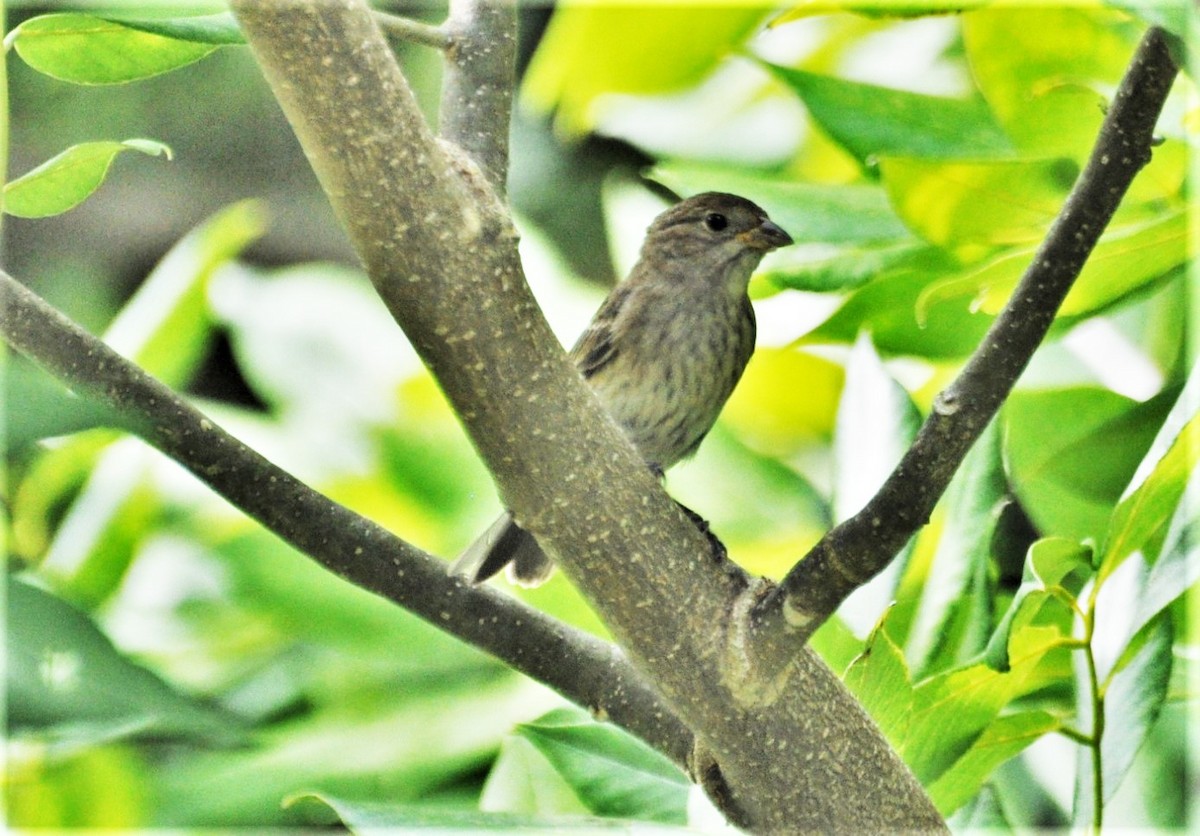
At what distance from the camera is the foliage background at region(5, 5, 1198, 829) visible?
94 cm

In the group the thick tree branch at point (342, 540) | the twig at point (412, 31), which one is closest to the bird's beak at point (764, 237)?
the twig at point (412, 31)

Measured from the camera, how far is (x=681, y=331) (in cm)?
172

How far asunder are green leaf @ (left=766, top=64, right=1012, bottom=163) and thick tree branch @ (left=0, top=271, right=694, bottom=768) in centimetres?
47

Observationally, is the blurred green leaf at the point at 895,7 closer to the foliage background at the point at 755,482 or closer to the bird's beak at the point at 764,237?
the foliage background at the point at 755,482

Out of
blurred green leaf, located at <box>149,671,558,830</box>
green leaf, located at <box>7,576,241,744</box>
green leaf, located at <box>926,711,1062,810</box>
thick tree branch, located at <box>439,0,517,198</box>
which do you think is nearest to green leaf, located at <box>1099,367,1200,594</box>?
green leaf, located at <box>926,711,1062,810</box>

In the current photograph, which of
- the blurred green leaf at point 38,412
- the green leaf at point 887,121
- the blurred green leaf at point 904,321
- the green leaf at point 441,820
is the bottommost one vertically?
the green leaf at point 441,820

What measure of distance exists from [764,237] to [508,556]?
616 millimetres

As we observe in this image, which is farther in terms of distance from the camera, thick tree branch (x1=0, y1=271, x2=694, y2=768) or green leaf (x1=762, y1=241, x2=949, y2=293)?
green leaf (x1=762, y1=241, x2=949, y2=293)

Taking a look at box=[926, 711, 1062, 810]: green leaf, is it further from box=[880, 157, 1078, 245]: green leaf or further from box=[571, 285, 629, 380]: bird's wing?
box=[571, 285, 629, 380]: bird's wing

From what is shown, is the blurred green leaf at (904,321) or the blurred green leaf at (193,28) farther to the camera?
the blurred green leaf at (904,321)

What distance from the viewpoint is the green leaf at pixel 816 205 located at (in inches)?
45.4

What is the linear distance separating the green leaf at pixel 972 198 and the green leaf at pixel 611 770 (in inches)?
17.6

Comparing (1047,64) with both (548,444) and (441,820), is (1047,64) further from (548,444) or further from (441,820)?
(441,820)

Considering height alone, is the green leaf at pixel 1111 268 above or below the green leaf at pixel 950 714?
above
